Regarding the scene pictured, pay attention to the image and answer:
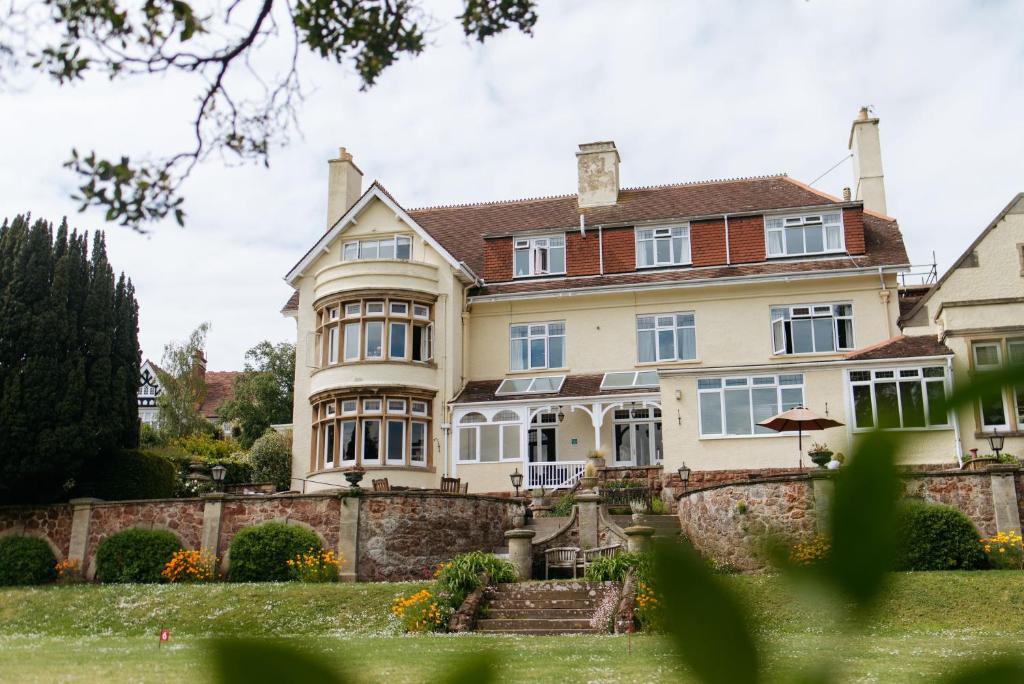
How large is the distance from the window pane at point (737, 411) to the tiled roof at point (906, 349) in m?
2.89

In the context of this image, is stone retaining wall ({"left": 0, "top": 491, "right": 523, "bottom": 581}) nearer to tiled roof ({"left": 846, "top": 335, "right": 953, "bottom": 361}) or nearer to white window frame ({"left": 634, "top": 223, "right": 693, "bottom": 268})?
tiled roof ({"left": 846, "top": 335, "right": 953, "bottom": 361})

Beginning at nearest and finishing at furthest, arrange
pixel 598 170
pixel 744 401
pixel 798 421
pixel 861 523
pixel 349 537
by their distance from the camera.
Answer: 1. pixel 861 523
2. pixel 349 537
3. pixel 798 421
4. pixel 744 401
5. pixel 598 170

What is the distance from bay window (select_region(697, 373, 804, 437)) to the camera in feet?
90.2

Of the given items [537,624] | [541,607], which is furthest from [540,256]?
[537,624]

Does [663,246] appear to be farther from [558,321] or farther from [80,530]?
[80,530]

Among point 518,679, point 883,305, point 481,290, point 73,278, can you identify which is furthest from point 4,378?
point 518,679

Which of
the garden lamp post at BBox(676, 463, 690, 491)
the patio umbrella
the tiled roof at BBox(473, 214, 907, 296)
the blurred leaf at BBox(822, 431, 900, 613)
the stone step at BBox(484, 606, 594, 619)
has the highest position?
the tiled roof at BBox(473, 214, 907, 296)

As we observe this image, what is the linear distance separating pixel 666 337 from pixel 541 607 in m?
16.3

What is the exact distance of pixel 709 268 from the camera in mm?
34094

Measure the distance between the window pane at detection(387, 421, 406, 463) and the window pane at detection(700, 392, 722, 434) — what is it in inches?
374

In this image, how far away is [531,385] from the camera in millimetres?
33812

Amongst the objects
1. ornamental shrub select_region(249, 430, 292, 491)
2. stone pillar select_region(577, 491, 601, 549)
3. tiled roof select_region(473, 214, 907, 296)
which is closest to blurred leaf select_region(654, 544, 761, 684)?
stone pillar select_region(577, 491, 601, 549)

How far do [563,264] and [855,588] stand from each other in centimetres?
3536

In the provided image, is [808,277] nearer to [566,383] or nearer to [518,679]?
[566,383]
